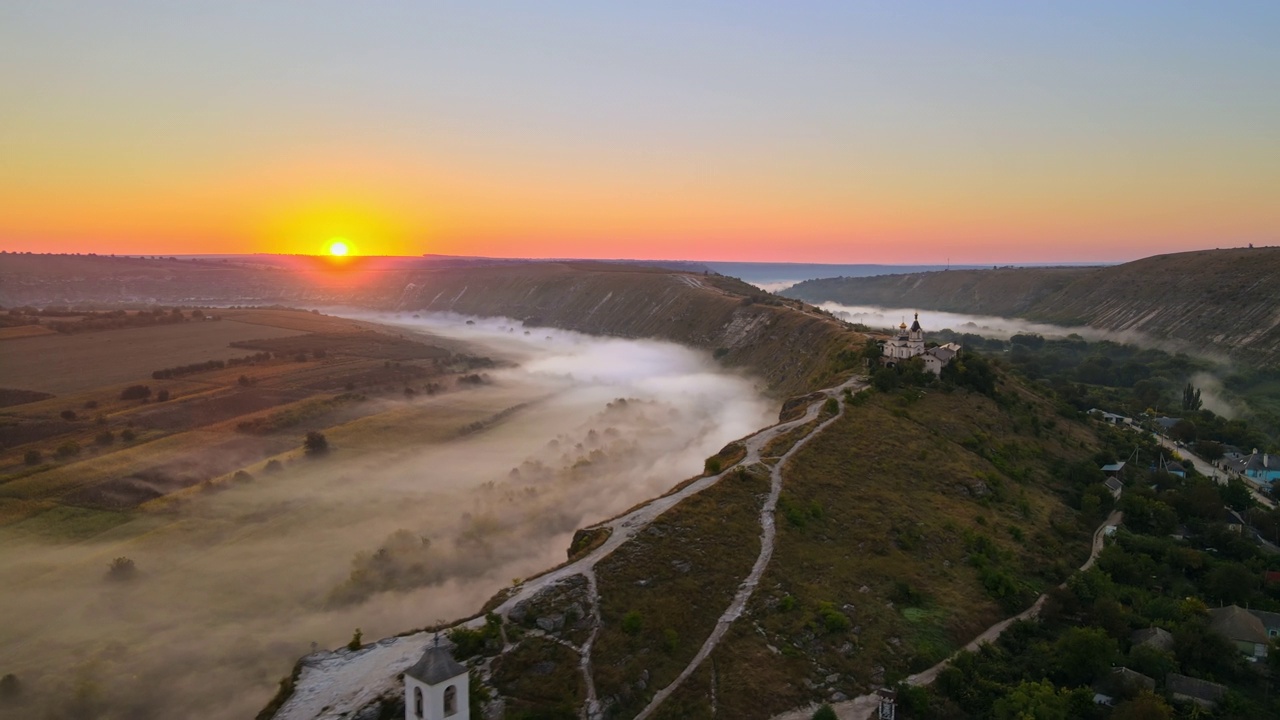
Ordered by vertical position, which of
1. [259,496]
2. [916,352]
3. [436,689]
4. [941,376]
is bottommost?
[259,496]

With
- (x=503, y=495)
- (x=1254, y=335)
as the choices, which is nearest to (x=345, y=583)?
(x=503, y=495)

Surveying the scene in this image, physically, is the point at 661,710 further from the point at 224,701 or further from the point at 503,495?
the point at 503,495

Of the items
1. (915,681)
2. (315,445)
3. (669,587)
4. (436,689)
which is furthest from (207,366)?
(915,681)

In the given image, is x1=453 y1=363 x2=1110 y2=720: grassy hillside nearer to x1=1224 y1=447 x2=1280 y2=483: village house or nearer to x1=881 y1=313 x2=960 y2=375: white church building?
x1=881 y1=313 x2=960 y2=375: white church building

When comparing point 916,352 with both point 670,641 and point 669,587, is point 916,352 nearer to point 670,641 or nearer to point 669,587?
point 669,587

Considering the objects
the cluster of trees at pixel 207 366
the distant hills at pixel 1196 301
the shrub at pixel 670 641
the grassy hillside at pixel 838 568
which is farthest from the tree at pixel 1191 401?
the cluster of trees at pixel 207 366
